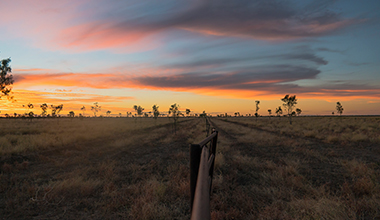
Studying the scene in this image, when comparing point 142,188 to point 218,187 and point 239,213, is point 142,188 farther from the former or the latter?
point 239,213

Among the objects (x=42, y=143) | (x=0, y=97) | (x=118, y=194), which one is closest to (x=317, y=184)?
(x=118, y=194)

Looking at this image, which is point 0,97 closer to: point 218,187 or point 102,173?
point 102,173

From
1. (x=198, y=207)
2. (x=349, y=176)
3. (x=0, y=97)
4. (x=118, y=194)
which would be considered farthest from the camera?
(x=0, y=97)

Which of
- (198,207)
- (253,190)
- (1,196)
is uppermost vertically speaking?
(198,207)

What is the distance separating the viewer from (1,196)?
5.84 meters

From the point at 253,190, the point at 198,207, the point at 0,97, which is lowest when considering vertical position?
the point at 253,190

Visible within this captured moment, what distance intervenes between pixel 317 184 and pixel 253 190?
Answer: 95.9 inches

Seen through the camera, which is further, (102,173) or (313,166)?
(313,166)

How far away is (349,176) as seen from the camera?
24.1 ft

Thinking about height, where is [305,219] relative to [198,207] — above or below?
below

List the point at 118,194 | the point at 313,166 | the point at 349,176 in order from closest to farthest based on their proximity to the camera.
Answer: the point at 118,194, the point at 349,176, the point at 313,166

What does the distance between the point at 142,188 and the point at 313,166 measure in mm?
7726

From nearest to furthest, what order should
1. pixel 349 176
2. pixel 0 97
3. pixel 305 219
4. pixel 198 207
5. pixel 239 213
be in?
pixel 198 207
pixel 305 219
pixel 239 213
pixel 349 176
pixel 0 97

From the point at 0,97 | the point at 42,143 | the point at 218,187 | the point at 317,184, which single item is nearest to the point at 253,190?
the point at 218,187
